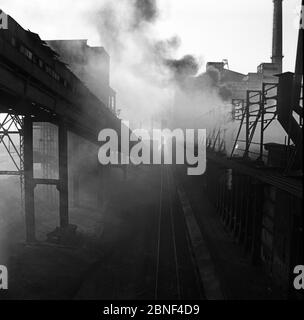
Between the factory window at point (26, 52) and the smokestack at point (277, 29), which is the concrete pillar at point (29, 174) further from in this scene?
the smokestack at point (277, 29)

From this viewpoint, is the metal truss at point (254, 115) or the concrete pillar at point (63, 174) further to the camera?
the concrete pillar at point (63, 174)

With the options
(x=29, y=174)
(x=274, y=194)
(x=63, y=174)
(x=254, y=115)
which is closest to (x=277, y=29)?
(x=254, y=115)

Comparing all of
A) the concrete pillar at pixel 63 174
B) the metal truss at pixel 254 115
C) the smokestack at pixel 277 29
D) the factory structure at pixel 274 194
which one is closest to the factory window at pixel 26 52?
the concrete pillar at pixel 63 174

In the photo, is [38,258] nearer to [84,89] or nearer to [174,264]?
[174,264]

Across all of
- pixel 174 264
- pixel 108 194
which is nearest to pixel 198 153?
pixel 108 194

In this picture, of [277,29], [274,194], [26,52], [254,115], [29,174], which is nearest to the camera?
[26,52]

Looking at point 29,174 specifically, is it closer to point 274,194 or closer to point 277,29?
point 274,194

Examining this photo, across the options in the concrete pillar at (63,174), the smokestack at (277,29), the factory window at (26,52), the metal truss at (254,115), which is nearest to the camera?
the factory window at (26,52)

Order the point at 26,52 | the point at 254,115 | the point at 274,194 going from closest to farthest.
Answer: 1. the point at 26,52
2. the point at 274,194
3. the point at 254,115

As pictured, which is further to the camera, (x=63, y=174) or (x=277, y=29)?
(x=277, y=29)

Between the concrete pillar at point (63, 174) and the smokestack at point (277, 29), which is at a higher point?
the smokestack at point (277, 29)

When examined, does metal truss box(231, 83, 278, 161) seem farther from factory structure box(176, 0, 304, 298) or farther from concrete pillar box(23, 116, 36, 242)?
concrete pillar box(23, 116, 36, 242)

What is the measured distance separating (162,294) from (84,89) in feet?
29.0

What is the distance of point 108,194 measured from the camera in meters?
25.0
